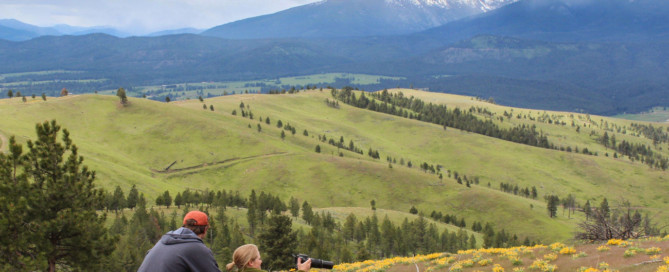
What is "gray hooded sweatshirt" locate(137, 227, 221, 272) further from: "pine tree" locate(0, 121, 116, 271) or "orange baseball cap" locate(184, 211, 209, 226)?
"pine tree" locate(0, 121, 116, 271)

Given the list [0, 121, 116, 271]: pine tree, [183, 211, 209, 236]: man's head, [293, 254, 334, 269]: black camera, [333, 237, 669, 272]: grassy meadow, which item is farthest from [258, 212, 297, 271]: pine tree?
[183, 211, 209, 236]: man's head

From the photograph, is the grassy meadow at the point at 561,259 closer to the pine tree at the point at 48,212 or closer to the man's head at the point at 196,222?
the man's head at the point at 196,222

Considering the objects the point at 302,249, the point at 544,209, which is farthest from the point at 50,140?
the point at 544,209

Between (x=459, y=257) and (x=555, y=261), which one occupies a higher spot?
(x=555, y=261)

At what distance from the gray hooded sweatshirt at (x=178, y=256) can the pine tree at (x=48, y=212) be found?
2726cm

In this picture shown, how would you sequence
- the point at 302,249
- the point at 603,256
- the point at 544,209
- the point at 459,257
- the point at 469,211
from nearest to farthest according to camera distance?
the point at 603,256 → the point at 459,257 → the point at 302,249 → the point at 469,211 → the point at 544,209

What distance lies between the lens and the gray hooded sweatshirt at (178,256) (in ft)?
33.0

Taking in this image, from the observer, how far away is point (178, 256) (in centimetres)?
1007

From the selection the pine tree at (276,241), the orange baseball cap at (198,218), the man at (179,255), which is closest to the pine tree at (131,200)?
the pine tree at (276,241)

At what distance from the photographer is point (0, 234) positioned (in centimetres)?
3062

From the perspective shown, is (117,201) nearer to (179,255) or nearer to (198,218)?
(198,218)

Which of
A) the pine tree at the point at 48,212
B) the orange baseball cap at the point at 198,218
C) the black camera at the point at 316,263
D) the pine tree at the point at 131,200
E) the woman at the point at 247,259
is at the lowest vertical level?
the pine tree at the point at 131,200

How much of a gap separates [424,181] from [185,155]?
340ft

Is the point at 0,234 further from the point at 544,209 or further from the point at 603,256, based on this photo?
the point at 544,209
